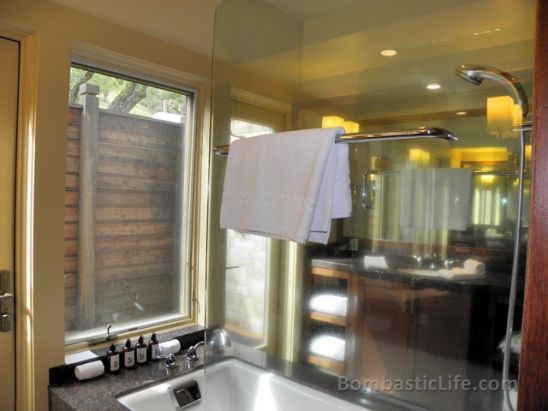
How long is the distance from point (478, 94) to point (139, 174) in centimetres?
163

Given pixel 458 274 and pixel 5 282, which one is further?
pixel 458 274

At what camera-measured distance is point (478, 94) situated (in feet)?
5.65

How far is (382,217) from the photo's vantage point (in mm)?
2061

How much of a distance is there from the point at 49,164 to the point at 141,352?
96 centimetres

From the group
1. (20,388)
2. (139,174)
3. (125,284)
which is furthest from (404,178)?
(20,388)

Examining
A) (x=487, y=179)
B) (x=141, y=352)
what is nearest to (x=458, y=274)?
(x=487, y=179)

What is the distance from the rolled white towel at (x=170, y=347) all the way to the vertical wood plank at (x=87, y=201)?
1.19ft

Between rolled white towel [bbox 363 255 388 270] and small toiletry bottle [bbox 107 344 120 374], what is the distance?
1.30 meters

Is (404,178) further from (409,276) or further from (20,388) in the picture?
(20,388)

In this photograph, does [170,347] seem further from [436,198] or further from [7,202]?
[436,198]

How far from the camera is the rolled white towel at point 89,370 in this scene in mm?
1684

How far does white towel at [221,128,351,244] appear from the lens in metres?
1.33

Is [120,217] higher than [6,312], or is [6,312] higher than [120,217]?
[120,217]

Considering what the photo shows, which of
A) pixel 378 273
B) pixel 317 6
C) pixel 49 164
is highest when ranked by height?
pixel 317 6
